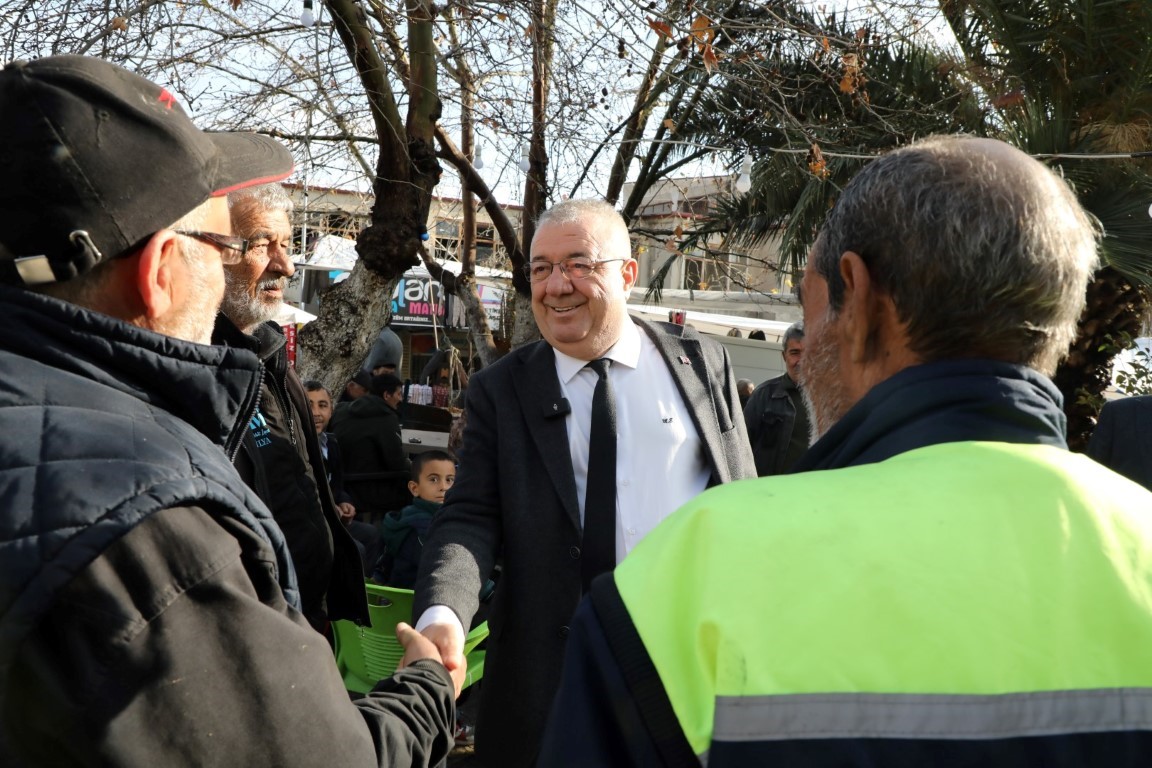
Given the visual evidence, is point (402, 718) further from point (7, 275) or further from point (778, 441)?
point (778, 441)

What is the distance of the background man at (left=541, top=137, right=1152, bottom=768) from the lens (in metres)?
0.90

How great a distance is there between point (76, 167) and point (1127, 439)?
3.60m

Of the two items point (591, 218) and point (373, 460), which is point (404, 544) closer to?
point (591, 218)

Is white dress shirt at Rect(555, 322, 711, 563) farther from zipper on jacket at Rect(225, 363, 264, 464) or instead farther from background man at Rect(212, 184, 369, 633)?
zipper on jacket at Rect(225, 363, 264, 464)

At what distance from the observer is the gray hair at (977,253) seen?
3.77 feet

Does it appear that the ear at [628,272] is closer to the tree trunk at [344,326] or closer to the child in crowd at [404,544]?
the child in crowd at [404,544]

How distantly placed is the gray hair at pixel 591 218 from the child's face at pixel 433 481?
250cm

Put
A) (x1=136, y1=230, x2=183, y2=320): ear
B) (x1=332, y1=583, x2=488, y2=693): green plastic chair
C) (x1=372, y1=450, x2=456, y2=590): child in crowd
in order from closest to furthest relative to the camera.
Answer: (x1=136, y1=230, x2=183, y2=320): ear, (x1=332, y1=583, x2=488, y2=693): green plastic chair, (x1=372, y1=450, x2=456, y2=590): child in crowd

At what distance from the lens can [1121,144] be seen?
7.24 m

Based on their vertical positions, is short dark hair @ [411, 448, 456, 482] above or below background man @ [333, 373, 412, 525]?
above

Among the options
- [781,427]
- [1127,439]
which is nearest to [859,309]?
[1127,439]

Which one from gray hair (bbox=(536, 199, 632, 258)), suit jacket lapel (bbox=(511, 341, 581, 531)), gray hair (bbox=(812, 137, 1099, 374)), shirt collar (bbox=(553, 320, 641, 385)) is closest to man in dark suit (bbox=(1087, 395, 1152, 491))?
shirt collar (bbox=(553, 320, 641, 385))

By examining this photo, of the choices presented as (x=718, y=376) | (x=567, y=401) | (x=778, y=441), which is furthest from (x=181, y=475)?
(x=778, y=441)

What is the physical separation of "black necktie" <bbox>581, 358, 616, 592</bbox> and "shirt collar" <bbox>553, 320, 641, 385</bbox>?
0.34 feet
